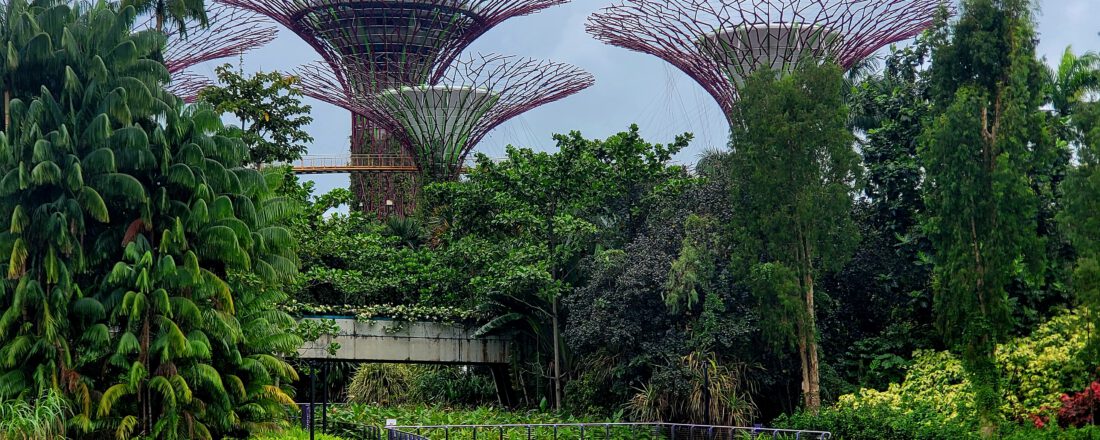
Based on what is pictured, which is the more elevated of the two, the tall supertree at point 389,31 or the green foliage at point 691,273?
the tall supertree at point 389,31

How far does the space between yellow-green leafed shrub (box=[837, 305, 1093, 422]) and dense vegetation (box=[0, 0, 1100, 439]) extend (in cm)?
6

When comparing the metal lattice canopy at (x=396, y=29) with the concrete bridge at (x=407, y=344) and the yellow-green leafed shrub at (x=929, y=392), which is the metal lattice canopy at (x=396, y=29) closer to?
the concrete bridge at (x=407, y=344)

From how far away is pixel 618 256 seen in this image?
1086 inches

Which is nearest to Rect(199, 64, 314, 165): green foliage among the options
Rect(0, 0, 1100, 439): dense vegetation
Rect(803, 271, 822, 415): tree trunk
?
Rect(0, 0, 1100, 439): dense vegetation

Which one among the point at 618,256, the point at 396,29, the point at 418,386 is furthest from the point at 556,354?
the point at 396,29

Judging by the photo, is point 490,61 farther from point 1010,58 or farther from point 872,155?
point 1010,58

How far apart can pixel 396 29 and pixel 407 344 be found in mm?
18069

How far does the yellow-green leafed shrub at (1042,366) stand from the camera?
21891 mm

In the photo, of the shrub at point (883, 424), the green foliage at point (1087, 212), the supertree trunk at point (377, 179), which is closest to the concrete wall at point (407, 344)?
the shrub at point (883, 424)

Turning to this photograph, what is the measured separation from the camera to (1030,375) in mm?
22656

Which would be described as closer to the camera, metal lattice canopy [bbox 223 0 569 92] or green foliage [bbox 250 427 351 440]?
green foliage [bbox 250 427 351 440]

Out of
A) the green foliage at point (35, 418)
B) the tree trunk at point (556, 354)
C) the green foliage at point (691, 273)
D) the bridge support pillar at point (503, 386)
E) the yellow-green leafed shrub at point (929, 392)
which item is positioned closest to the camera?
the green foliage at point (35, 418)

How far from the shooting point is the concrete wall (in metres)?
30.4

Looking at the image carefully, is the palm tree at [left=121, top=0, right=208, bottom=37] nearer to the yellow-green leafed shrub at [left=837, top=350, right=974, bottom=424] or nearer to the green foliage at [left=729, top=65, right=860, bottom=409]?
the green foliage at [left=729, top=65, right=860, bottom=409]
